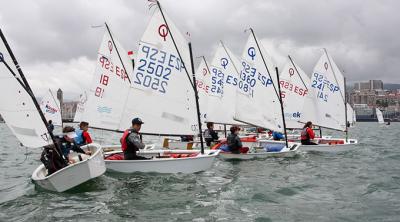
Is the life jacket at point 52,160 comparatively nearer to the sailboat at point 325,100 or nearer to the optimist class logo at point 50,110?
the sailboat at point 325,100

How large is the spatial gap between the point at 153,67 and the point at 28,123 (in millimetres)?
5254

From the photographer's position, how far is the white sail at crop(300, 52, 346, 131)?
24.9 m

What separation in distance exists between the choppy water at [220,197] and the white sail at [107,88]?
5377 mm

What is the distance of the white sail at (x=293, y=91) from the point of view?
86.8 ft

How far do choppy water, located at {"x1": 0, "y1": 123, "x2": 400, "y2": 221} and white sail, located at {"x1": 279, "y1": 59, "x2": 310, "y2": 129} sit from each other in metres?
11.8

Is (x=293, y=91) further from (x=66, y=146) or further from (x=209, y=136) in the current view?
(x=66, y=146)

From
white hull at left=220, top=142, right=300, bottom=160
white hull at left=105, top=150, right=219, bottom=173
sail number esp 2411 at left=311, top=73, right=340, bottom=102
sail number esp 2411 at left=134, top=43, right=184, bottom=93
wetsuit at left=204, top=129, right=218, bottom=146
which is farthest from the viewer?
sail number esp 2411 at left=311, top=73, right=340, bottom=102

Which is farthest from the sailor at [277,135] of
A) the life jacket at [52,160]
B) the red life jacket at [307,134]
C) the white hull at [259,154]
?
the life jacket at [52,160]

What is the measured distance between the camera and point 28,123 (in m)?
9.95

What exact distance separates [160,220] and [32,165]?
11261 millimetres

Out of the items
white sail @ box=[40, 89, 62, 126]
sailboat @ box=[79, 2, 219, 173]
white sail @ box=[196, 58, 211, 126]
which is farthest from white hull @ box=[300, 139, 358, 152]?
white sail @ box=[40, 89, 62, 126]

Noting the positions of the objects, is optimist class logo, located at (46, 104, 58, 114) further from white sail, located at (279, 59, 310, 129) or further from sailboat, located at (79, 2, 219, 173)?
sailboat, located at (79, 2, 219, 173)

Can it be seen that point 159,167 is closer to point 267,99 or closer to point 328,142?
point 267,99

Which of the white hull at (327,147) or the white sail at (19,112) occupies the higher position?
the white sail at (19,112)
